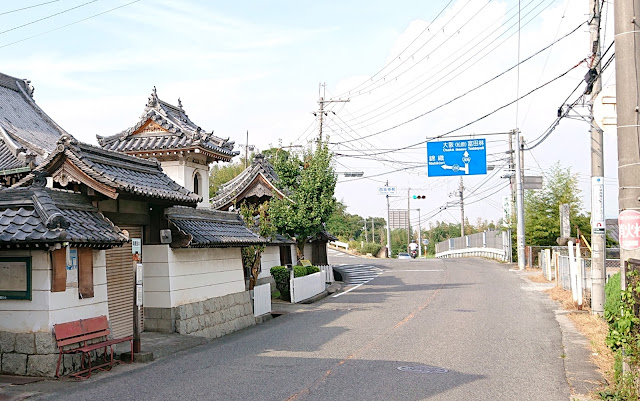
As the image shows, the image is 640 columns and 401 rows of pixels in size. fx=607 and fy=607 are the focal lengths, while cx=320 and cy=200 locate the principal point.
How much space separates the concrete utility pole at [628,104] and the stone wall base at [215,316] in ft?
35.3

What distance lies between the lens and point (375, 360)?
479 inches

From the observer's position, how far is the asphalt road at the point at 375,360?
31.7 feet

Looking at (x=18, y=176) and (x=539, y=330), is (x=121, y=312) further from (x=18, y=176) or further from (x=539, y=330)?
(x=539, y=330)

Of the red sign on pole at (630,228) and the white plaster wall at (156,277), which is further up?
the red sign on pole at (630,228)

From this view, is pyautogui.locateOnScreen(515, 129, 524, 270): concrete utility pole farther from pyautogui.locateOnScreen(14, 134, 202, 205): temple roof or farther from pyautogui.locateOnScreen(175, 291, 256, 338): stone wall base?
pyautogui.locateOnScreen(14, 134, 202, 205): temple roof

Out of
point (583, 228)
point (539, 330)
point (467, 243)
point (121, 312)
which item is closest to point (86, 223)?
point (121, 312)

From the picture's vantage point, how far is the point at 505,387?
9961 mm

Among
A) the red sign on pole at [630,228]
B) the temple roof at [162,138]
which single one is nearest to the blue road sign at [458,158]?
the temple roof at [162,138]

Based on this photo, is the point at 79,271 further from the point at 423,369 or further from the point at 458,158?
the point at 458,158

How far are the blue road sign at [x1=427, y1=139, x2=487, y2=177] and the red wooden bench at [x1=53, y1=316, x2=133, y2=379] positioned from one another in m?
24.6

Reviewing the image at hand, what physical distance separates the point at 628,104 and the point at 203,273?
477 inches

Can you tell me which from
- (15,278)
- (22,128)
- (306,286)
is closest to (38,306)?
(15,278)

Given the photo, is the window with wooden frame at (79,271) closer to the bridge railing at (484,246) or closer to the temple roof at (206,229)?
the temple roof at (206,229)

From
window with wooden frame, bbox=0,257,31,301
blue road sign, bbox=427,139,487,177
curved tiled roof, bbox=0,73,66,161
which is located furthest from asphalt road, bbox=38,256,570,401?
curved tiled roof, bbox=0,73,66,161
